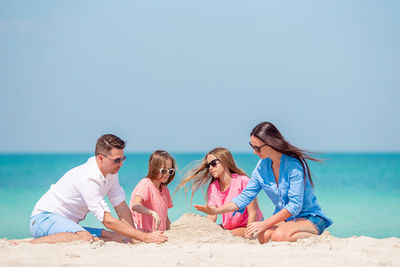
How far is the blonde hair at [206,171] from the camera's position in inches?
247

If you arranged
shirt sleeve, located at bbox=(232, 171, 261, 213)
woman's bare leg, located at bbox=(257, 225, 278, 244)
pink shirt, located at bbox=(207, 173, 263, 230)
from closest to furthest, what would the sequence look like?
1. woman's bare leg, located at bbox=(257, 225, 278, 244)
2. shirt sleeve, located at bbox=(232, 171, 261, 213)
3. pink shirt, located at bbox=(207, 173, 263, 230)

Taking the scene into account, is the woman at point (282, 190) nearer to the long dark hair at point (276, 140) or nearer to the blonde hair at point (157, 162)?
the long dark hair at point (276, 140)

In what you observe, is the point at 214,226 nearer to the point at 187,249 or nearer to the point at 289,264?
the point at 187,249

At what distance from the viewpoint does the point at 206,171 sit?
21.2 feet

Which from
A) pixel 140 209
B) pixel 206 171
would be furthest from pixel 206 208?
pixel 206 171

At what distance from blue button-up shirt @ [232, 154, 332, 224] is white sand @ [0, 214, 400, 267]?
15.5 inches

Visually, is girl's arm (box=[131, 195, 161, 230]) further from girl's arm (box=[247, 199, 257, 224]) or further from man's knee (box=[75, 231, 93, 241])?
girl's arm (box=[247, 199, 257, 224])

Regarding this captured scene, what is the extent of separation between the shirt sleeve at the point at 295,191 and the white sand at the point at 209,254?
0.35 m

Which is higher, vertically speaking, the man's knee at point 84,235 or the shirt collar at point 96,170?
the shirt collar at point 96,170

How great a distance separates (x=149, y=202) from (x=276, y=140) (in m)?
1.78

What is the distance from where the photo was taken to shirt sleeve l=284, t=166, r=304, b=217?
4.97 metres

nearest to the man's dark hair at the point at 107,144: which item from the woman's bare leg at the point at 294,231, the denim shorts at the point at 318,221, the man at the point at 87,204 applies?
the man at the point at 87,204

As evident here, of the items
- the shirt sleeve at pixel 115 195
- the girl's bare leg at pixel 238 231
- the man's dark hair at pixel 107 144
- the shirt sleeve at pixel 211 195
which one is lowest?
the girl's bare leg at pixel 238 231

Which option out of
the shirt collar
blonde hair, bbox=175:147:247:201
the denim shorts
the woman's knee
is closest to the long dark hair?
the denim shorts
